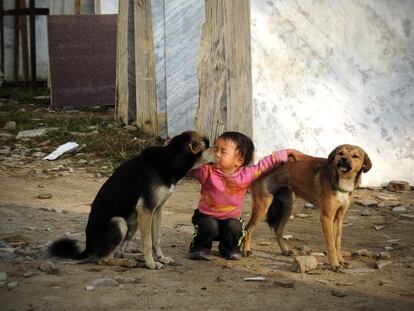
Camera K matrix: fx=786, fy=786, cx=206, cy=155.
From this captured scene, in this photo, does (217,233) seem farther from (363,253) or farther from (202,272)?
(363,253)

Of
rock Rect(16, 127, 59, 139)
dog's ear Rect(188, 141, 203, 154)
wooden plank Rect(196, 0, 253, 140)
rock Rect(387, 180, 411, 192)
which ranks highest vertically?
wooden plank Rect(196, 0, 253, 140)

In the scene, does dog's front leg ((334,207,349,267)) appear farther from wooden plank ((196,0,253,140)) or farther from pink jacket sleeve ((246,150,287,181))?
wooden plank ((196,0,253,140))

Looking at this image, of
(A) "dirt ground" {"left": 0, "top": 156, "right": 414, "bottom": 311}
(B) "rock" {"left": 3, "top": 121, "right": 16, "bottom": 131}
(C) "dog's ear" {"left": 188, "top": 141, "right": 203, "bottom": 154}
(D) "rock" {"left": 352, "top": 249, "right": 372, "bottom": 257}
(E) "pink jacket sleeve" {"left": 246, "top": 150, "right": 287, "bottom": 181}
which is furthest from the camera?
(B) "rock" {"left": 3, "top": 121, "right": 16, "bottom": 131}

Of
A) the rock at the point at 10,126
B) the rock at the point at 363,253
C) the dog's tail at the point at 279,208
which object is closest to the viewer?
the rock at the point at 363,253

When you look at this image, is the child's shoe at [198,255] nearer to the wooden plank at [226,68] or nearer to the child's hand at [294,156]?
the child's hand at [294,156]

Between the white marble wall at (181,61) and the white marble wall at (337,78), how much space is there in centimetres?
186

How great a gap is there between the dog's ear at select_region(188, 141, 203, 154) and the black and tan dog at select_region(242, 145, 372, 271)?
762 mm

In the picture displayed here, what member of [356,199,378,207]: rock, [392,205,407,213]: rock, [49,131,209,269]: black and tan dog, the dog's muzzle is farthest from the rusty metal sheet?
the dog's muzzle

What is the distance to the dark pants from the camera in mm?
5578

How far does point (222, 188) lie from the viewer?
5559 mm

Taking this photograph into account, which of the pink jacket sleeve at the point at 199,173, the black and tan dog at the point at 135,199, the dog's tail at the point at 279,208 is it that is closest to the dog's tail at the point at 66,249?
the black and tan dog at the point at 135,199

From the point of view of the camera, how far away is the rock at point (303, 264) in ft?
17.2

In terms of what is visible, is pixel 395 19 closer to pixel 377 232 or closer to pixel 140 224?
pixel 377 232

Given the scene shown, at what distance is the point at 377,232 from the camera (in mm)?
6699
